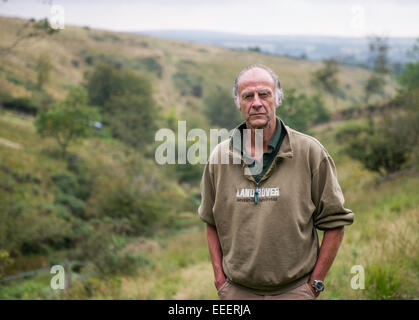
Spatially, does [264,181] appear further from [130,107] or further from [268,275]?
[130,107]

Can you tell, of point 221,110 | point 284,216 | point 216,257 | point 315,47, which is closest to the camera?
point 284,216

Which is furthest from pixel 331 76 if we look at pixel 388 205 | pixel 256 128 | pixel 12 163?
pixel 256 128

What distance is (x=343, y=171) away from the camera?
942 inches

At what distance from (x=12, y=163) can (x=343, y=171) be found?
28.1 m

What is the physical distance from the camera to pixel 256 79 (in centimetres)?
293

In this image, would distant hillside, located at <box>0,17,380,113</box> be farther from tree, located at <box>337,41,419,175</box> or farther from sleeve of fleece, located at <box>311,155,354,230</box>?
sleeve of fleece, located at <box>311,155,354,230</box>

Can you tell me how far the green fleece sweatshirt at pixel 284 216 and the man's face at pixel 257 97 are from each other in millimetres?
213

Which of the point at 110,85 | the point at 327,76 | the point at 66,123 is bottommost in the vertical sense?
the point at 66,123

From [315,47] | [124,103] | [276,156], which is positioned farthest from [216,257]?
[315,47]

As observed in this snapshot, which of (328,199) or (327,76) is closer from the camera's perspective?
(328,199)

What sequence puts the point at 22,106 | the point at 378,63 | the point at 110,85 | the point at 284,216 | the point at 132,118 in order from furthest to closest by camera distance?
the point at 110,85 < the point at 378,63 < the point at 132,118 < the point at 22,106 < the point at 284,216

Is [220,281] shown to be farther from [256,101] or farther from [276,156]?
[256,101]

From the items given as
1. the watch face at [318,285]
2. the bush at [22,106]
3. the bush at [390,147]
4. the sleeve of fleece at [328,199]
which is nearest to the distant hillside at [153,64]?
the bush at [22,106]

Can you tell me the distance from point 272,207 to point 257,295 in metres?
0.63
